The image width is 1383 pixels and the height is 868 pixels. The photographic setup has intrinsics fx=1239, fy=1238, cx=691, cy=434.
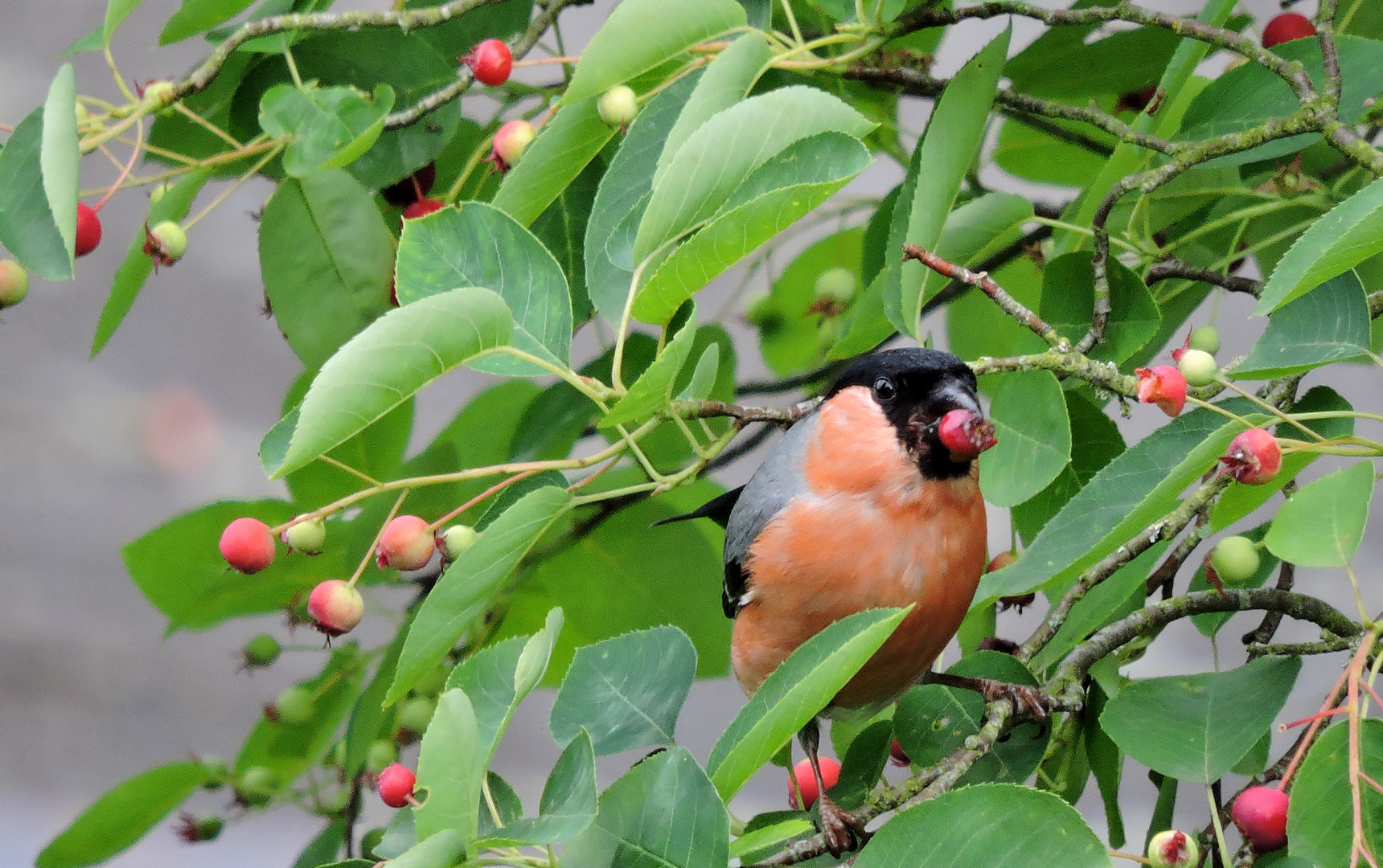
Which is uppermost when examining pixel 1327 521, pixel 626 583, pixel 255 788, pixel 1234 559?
pixel 1327 521

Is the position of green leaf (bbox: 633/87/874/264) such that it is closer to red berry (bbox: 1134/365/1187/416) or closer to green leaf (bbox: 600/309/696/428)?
green leaf (bbox: 600/309/696/428)

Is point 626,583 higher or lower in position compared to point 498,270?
lower

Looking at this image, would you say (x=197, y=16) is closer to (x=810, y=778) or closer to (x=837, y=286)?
(x=837, y=286)

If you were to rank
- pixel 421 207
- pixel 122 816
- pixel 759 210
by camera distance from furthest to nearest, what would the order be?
pixel 122 816, pixel 421 207, pixel 759 210

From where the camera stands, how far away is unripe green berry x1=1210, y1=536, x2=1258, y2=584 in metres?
0.76

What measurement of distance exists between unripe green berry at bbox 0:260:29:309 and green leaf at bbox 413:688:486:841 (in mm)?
530

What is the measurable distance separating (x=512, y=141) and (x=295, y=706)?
578 mm

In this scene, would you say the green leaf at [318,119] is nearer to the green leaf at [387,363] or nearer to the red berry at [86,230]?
the red berry at [86,230]

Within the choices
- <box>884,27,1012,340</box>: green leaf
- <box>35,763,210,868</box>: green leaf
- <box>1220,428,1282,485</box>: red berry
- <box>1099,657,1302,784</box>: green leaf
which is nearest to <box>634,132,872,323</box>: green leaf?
<box>884,27,1012,340</box>: green leaf

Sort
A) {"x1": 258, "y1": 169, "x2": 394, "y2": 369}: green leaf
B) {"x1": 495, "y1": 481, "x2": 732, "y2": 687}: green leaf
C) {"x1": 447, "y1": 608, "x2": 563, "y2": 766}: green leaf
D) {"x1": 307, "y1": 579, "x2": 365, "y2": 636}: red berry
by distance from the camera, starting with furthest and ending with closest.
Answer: {"x1": 495, "y1": 481, "x2": 732, "y2": 687}: green leaf
{"x1": 258, "y1": 169, "x2": 394, "y2": 369}: green leaf
{"x1": 307, "y1": 579, "x2": 365, "y2": 636}: red berry
{"x1": 447, "y1": 608, "x2": 563, "y2": 766}: green leaf

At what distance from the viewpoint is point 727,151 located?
0.66 metres

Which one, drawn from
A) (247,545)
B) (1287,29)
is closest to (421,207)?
(247,545)

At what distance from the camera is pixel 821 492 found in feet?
3.07

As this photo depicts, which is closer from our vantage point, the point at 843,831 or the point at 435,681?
the point at 843,831
